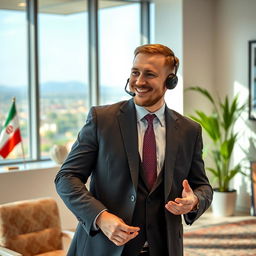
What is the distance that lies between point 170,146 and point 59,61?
4.54 metres

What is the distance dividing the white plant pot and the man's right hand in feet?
15.9

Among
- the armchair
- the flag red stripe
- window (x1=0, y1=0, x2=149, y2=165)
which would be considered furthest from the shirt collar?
window (x1=0, y1=0, x2=149, y2=165)

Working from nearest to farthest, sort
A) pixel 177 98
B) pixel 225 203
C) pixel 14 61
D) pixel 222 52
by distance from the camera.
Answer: pixel 14 61 < pixel 225 203 < pixel 177 98 < pixel 222 52

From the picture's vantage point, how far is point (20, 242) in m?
3.54

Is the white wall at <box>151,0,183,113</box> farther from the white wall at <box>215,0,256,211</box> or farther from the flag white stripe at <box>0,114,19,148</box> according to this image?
the flag white stripe at <box>0,114,19,148</box>

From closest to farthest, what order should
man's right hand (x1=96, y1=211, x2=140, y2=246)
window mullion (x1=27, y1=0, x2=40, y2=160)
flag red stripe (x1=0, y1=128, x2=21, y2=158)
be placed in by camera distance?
man's right hand (x1=96, y1=211, x2=140, y2=246)
flag red stripe (x1=0, y1=128, x2=21, y2=158)
window mullion (x1=27, y1=0, x2=40, y2=160)

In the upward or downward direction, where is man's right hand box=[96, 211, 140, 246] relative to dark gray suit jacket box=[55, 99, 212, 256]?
downward

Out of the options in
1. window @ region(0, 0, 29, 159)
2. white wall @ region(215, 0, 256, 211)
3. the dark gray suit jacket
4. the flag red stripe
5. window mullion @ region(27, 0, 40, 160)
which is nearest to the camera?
the dark gray suit jacket

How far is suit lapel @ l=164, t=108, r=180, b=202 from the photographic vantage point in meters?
1.72

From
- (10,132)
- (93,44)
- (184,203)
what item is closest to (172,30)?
(93,44)

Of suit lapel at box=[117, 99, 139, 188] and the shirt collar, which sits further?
the shirt collar

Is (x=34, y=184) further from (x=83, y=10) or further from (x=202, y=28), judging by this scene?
(x=202, y=28)

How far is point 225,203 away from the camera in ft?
20.7

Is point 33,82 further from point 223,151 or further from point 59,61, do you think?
point 223,151
